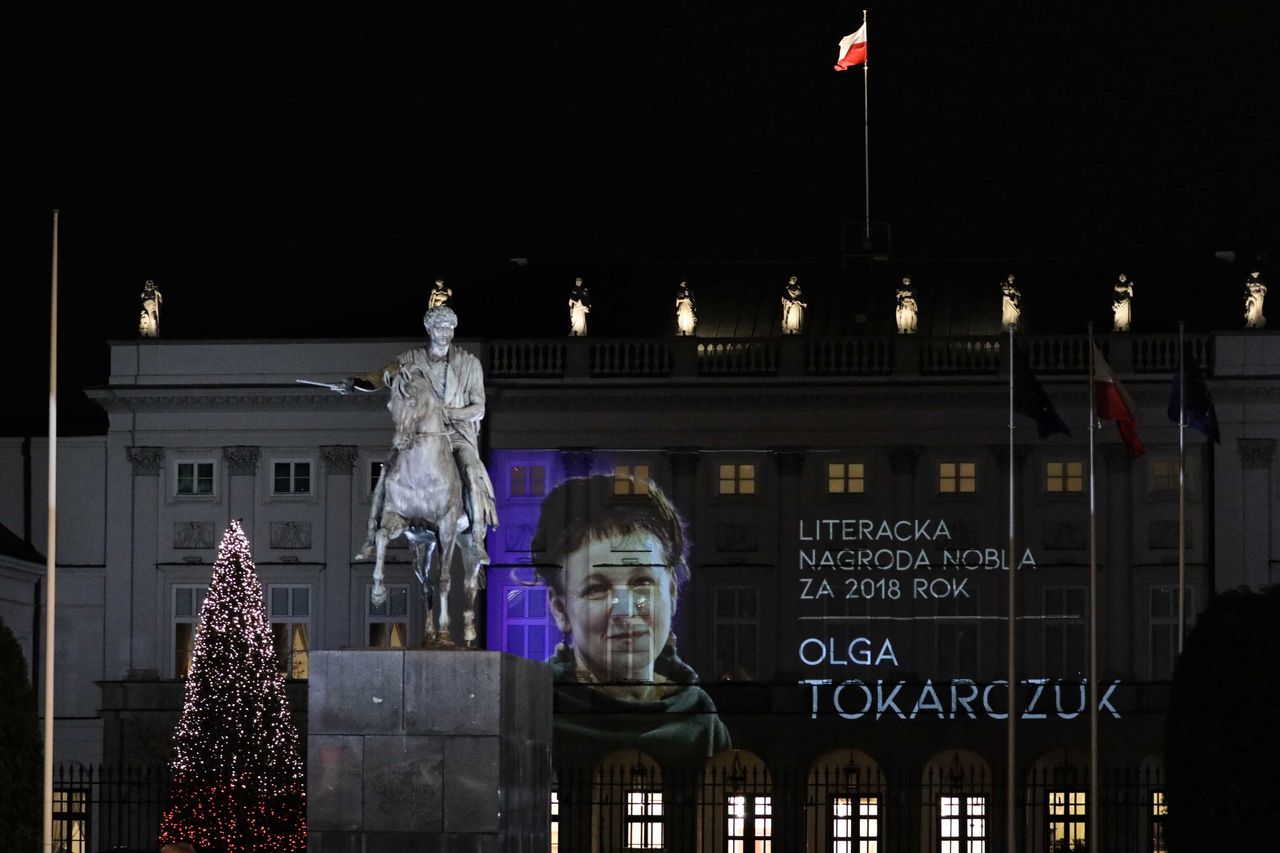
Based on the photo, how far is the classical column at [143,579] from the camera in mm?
69375

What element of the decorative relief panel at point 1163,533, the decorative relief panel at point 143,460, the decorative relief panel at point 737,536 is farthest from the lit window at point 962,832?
the decorative relief panel at point 143,460

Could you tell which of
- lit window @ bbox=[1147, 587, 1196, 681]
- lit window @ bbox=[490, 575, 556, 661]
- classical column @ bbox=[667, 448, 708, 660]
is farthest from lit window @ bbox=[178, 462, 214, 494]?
lit window @ bbox=[1147, 587, 1196, 681]

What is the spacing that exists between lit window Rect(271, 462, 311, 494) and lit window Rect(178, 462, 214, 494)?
52.9 inches

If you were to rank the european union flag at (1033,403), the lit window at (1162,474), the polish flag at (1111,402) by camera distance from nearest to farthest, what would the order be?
the polish flag at (1111,402)
the european union flag at (1033,403)
the lit window at (1162,474)

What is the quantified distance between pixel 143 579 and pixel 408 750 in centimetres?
4414

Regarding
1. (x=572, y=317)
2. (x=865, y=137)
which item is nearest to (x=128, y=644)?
(x=572, y=317)

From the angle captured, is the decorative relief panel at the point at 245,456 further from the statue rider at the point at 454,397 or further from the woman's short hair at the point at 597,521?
the statue rider at the point at 454,397

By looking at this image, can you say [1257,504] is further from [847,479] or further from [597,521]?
[597,521]

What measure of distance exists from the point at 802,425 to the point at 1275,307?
34.6 feet

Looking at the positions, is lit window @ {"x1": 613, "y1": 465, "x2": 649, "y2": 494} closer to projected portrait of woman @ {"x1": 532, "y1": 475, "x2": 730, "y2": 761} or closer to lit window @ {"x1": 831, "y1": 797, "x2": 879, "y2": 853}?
projected portrait of woman @ {"x1": 532, "y1": 475, "x2": 730, "y2": 761}

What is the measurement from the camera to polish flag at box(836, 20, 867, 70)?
6756 cm

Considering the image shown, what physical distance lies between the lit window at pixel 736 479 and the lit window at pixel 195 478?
10.9m

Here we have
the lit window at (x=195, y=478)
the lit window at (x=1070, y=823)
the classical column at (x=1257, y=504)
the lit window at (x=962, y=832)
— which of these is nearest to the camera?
the lit window at (x=1070, y=823)

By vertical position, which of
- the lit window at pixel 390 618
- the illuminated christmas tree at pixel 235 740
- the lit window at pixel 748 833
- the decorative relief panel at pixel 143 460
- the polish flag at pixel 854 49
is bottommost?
the lit window at pixel 748 833
